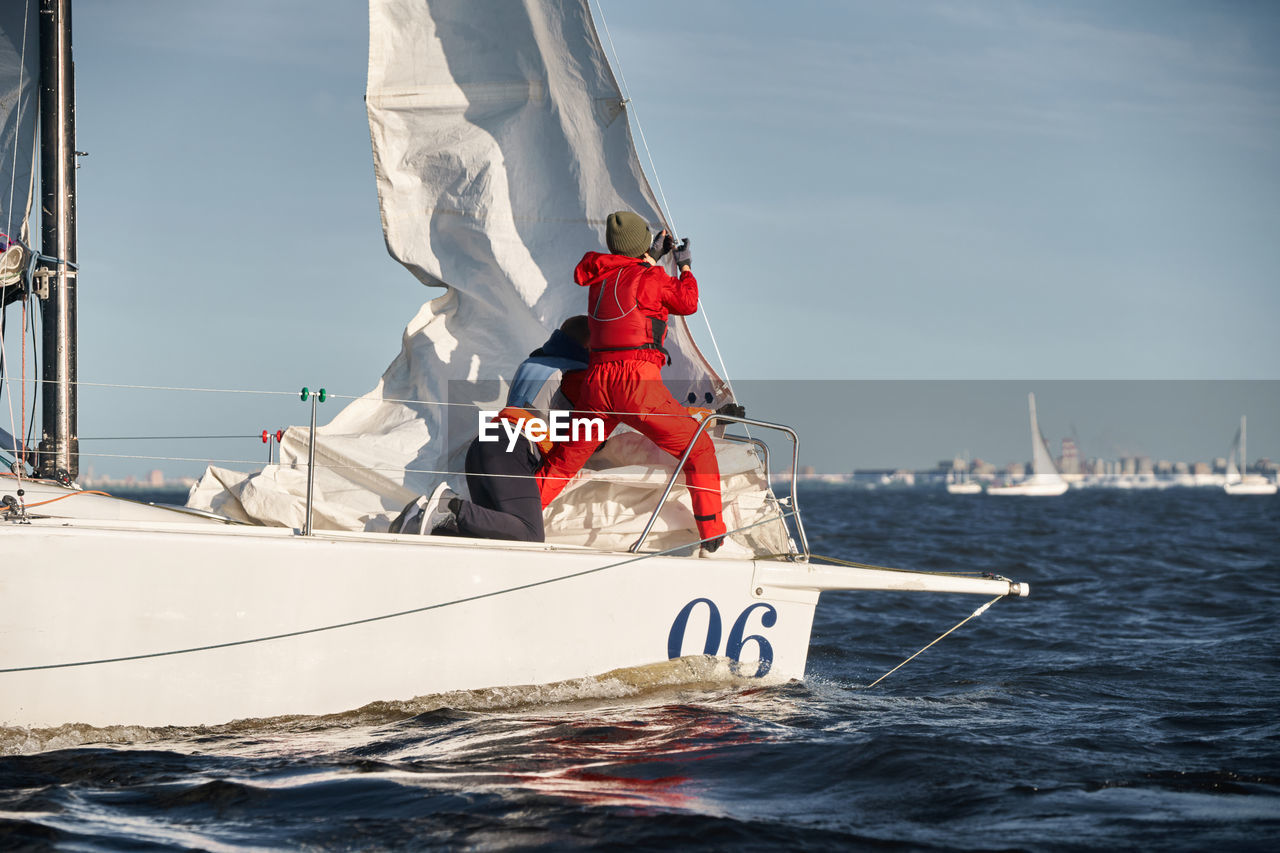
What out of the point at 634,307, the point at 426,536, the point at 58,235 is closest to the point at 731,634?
the point at 426,536

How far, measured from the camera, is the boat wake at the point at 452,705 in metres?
3.48

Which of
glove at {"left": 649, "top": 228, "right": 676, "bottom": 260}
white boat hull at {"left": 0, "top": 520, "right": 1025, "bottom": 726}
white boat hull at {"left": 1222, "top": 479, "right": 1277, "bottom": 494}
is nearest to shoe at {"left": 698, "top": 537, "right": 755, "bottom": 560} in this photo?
white boat hull at {"left": 0, "top": 520, "right": 1025, "bottom": 726}

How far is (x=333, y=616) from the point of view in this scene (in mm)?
3738

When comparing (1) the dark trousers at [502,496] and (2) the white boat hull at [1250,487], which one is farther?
(2) the white boat hull at [1250,487]

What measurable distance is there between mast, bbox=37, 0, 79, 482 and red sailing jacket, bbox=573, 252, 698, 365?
90.4 inches

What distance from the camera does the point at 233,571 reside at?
361cm

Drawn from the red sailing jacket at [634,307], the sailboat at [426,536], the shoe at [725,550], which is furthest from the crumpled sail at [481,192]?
the shoe at [725,550]

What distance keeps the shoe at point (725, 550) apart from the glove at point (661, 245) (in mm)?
1232

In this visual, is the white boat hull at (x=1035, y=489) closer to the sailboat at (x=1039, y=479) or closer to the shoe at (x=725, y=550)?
the sailboat at (x=1039, y=479)

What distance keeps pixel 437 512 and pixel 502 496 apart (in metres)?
0.27

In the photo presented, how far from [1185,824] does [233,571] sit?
294cm

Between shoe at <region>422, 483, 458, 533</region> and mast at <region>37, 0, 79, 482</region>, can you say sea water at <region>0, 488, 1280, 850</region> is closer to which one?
shoe at <region>422, 483, 458, 533</region>

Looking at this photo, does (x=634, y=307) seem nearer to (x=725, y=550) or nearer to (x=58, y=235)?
(x=725, y=550)

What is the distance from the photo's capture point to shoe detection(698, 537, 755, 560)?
4410 millimetres
